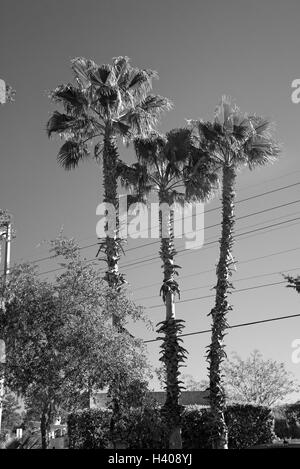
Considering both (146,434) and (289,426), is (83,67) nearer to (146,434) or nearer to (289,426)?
(146,434)

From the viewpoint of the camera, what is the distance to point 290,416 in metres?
44.8

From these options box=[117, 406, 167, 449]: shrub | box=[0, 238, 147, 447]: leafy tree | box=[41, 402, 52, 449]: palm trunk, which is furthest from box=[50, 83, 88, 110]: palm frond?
box=[41, 402, 52, 449]: palm trunk

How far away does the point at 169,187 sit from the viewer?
82.2 ft

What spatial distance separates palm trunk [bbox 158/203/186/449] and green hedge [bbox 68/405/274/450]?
631 mm

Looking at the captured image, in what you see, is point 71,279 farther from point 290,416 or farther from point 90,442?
point 290,416

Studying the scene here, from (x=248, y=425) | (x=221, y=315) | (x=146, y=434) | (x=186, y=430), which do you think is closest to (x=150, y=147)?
(x=221, y=315)

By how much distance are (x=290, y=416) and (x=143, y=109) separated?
30.5 meters

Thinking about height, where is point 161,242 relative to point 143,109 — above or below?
below

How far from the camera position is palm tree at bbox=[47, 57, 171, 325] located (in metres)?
23.4

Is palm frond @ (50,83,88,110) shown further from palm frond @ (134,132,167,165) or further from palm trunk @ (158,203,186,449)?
palm trunk @ (158,203,186,449)

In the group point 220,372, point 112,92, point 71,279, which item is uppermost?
point 112,92

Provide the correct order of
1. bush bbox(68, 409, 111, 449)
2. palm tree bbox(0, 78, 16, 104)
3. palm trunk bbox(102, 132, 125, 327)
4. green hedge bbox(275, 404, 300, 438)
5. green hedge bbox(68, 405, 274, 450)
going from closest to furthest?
palm tree bbox(0, 78, 16, 104), palm trunk bbox(102, 132, 125, 327), green hedge bbox(68, 405, 274, 450), bush bbox(68, 409, 111, 449), green hedge bbox(275, 404, 300, 438)
